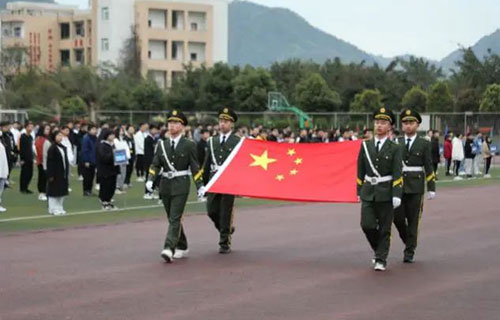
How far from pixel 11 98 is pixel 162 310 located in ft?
192

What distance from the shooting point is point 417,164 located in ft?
42.1

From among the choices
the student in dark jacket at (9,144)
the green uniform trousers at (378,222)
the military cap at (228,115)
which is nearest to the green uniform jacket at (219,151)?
the military cap at (228,115)

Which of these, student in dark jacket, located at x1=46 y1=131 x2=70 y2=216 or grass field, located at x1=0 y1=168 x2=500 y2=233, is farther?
student in dark jacket, located at x1=46 y1=131 x2=70 y2=216

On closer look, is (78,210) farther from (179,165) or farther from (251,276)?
(251,276)

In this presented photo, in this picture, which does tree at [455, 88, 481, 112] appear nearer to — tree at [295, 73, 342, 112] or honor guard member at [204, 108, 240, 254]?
tree at [295, 73, 342, 112]

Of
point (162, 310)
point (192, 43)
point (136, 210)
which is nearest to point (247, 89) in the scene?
point (192, 43)

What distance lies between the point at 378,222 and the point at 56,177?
8895 mm

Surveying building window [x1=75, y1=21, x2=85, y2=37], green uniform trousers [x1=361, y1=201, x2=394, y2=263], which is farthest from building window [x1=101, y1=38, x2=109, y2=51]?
green uniform trousers [x1=361, y1=201, x2=394, y2=263]

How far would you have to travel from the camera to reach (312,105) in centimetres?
6244

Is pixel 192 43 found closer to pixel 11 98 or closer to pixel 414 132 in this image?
pixel 11 98

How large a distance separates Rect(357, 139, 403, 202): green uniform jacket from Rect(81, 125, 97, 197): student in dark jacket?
12750 mm

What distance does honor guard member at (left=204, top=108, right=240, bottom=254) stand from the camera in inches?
528

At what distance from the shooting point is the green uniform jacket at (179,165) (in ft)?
41.6

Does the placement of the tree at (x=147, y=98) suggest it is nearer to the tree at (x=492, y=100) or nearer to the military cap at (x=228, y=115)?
the tree at (x=492, y=100)
